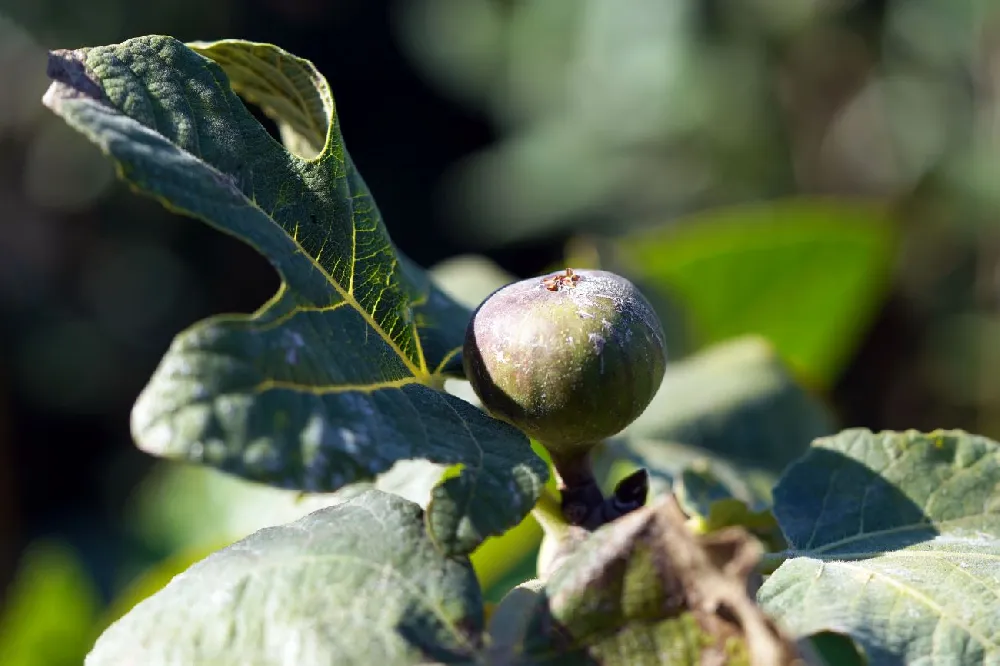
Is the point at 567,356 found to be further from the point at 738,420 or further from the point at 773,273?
the point at 773,273

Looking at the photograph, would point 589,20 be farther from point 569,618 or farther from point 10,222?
point 569,618

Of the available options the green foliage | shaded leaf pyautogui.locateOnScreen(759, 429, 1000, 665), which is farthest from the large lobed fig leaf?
the green foliage

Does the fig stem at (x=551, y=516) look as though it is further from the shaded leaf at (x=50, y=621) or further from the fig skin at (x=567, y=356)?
the shaded leaf at (x=50, y=621)

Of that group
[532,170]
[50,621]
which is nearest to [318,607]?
[50,621]

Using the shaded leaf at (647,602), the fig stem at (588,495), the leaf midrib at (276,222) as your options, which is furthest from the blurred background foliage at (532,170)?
the shaded leaf at (647,602)

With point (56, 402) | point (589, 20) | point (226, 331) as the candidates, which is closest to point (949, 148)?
point (589, 20)

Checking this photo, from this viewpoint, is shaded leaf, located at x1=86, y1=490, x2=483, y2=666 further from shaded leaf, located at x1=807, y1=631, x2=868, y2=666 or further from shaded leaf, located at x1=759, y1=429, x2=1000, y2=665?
shaded leaf, located at x1=807, y1=631, x2=868, y2=666
